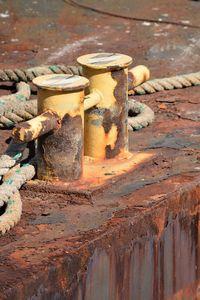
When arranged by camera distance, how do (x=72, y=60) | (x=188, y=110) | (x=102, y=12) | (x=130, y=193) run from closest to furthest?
(x=130, y=193), (x=188, y=110), (x=72, y=60), (x=102, y=12)

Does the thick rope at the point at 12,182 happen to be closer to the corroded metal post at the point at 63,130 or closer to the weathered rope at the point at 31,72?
the corroded metal post at the point at 63,130

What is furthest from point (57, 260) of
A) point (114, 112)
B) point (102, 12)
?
point (102, 12)

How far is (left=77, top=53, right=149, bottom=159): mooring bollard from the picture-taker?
15.9 ft

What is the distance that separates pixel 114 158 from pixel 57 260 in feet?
3.88

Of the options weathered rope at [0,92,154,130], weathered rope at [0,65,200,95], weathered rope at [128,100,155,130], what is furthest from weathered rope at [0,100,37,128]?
weathered rope at [0,65,200,95]

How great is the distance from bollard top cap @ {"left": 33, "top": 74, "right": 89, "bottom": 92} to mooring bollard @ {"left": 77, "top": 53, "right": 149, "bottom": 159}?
228 mm

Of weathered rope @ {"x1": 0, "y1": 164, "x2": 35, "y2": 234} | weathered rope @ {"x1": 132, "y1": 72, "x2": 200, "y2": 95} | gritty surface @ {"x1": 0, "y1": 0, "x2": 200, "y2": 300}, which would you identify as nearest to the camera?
gritty surface @ {"x1": 0, "y1": 0, "x2": 200, "y2": 300}

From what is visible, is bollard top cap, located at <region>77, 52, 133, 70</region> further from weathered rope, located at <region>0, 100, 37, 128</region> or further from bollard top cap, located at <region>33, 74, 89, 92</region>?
weathered rope, located at <region>0, 100, 37, 128</region>

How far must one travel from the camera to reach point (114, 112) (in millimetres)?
4910

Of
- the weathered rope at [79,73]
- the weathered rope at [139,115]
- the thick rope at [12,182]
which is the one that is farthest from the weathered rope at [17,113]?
the thick rope at [12,182]

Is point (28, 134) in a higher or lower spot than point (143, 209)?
higher

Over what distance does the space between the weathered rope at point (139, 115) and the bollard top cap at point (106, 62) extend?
66 cm

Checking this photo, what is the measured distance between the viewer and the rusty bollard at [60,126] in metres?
4.46

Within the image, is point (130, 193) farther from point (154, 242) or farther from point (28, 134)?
point (28, 134)
